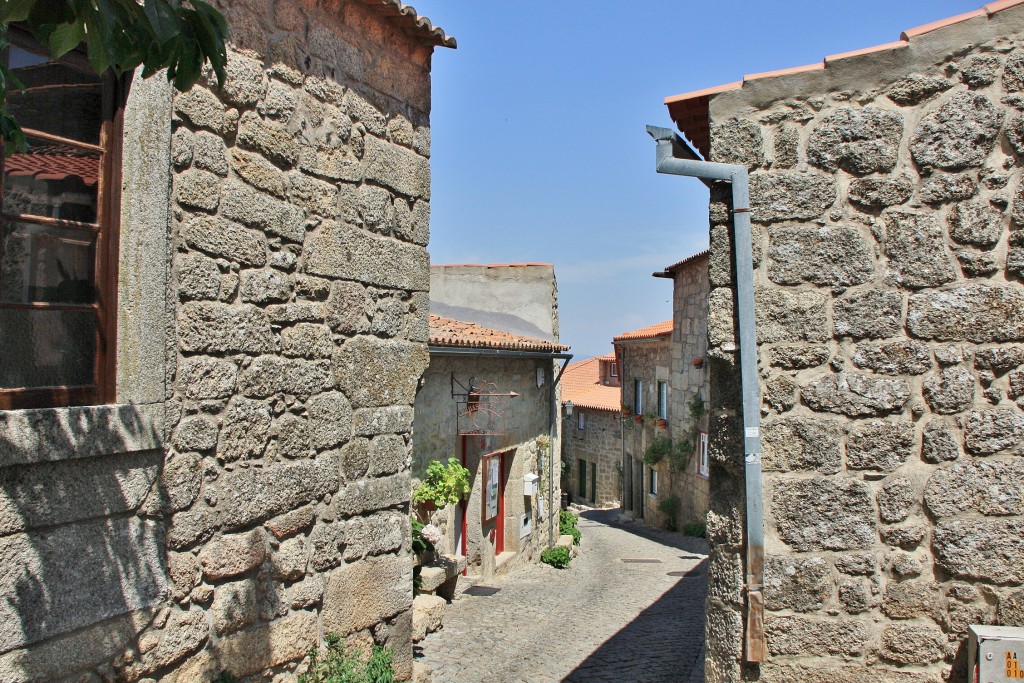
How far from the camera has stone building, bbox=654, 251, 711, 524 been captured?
16.4 m

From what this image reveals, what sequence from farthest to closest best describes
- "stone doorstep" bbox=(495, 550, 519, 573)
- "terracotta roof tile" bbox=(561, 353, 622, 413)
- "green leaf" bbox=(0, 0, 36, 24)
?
1. "terracotta roof tile" bbox=(561, 353, 622, 413)
2. "stone doorstep" bbox=(495, 550, 519, 573)
3. "green leaf" bbox=(0, 0, 36, 24)

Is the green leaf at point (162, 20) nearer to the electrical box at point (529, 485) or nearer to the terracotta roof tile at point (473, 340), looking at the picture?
the terracotta roof tile at point (473, 340)

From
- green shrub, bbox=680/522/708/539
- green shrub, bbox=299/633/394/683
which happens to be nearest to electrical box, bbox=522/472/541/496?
green shrub, bbox=680/522/708/539

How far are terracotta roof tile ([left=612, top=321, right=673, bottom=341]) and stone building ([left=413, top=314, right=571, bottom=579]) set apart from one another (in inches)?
227

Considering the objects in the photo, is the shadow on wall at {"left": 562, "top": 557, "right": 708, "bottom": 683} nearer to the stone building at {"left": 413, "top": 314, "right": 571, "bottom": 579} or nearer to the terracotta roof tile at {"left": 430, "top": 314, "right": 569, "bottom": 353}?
the stone building at {"left": 413, "top": 314, "right": 571, "bottom": 579}

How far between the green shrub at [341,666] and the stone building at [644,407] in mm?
14889

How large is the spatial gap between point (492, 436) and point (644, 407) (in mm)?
10492

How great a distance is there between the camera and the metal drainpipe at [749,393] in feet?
10.8

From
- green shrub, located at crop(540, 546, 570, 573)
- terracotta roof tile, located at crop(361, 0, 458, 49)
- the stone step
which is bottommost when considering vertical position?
green shrub, located at crop(540, 546, 570, 573)

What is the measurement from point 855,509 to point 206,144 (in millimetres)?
3022

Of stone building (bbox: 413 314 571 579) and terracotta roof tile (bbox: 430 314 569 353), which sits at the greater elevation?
terracotta roof tile (bbox: 430 314 569 353)

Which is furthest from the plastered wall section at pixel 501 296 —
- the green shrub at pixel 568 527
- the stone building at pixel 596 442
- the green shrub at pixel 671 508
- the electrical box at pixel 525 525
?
the stone building at pixel 596 442

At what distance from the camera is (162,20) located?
2.10 m

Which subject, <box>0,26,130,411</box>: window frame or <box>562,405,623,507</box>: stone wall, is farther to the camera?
<box>562,405,623,507</box>: stone wall
